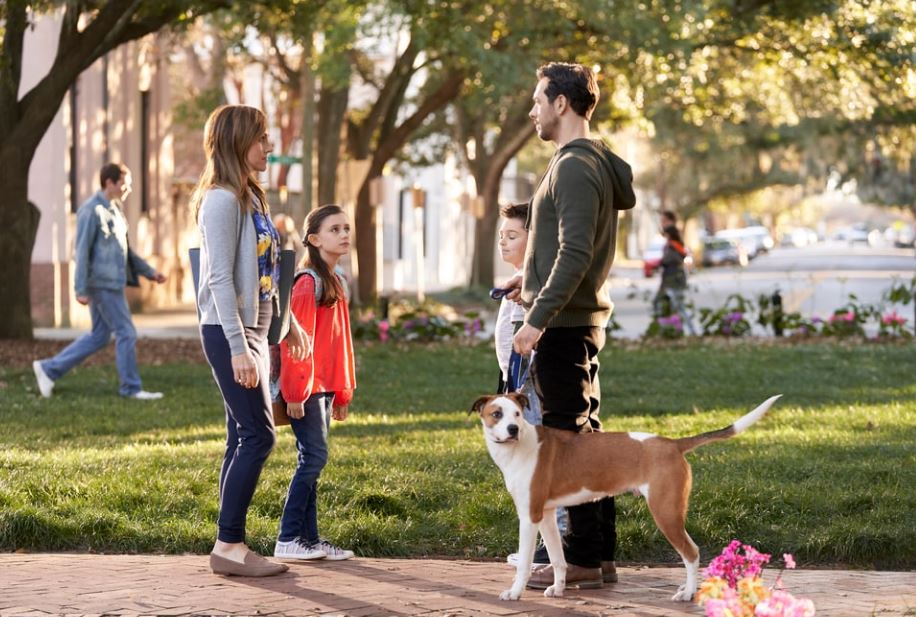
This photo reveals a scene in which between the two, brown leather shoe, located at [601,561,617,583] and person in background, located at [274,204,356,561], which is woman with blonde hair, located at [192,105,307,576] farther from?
brown leather shoe, located at [601,561,617,583]

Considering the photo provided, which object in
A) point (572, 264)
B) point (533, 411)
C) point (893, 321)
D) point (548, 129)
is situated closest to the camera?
point (572, 264)

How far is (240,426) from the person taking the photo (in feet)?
20.5

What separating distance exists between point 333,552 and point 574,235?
6.46ft

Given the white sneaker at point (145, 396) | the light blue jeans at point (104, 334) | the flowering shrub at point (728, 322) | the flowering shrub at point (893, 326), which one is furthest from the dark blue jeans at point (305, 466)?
the flowering shrub at point (893, 326)

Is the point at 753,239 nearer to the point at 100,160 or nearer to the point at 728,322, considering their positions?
the point at 100,160

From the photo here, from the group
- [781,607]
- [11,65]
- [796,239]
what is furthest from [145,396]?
[796,239]

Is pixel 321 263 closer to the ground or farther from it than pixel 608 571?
farther from it

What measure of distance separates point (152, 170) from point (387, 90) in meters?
4.98

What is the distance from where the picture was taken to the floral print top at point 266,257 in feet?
20.3

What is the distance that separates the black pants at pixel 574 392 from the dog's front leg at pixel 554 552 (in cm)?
12

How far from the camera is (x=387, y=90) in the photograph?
26703 millimetres

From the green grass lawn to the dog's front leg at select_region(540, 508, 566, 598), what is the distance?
104cm

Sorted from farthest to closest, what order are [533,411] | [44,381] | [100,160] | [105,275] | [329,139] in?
[100,160], [329,139], [44,381], [105,275], [533,411]

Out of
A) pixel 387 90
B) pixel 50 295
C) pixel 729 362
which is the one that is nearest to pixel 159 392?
pixel 729 362
